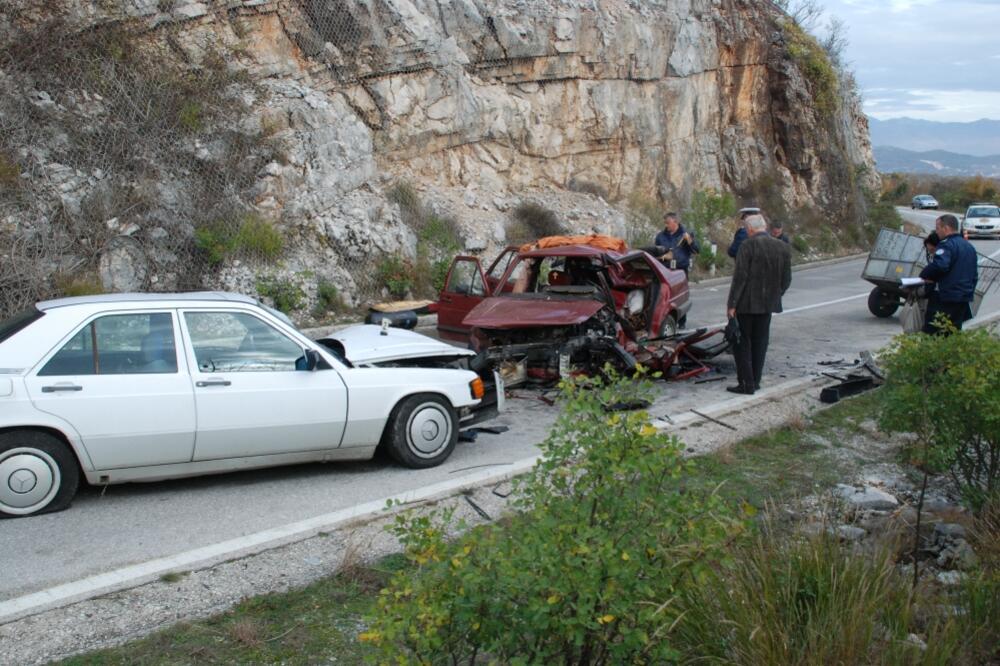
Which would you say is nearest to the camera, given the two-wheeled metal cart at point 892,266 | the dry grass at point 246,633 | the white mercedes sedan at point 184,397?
the dry grass at point 246,633

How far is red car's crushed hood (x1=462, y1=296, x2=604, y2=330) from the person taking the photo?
949cm

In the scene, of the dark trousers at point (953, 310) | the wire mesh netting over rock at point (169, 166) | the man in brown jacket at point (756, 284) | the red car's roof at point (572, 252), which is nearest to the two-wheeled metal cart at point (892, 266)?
the dark trousers at point (953, 310)

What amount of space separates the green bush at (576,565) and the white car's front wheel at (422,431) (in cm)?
363

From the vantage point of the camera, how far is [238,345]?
658 centimetres

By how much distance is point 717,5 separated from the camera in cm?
2920

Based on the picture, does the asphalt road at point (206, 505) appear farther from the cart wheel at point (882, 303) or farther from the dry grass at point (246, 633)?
the cart wheel at point (882, 303)

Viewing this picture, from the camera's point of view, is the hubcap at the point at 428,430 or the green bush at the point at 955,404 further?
the hubcap at the point at 428,430

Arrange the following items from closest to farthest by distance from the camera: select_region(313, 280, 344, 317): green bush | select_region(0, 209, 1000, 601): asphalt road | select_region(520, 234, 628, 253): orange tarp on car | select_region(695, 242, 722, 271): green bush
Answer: select_region(0, 209, 1000, 601): asphalt road < select_region(520, 234, 628, 253): orange tarp on car < select_region(313, 280, 344, 317): green bush < select_region(695, 242, 722, 271): green bush

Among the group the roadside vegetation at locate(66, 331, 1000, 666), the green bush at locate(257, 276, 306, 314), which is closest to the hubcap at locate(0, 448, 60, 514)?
the roadside vegetation at locate(66, 331, 1000, 666)

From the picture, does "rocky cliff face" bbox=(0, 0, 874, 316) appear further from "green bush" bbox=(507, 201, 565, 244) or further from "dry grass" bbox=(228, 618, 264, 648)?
"dry grass" bbox=(228, 618, 264, 648)

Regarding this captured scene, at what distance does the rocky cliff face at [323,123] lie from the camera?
14.6m

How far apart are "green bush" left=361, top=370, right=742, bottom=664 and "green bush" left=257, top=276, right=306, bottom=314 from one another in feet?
39.0

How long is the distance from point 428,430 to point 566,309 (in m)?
3.12

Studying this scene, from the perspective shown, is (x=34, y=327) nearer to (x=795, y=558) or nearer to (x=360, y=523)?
(x=360, y=523)
